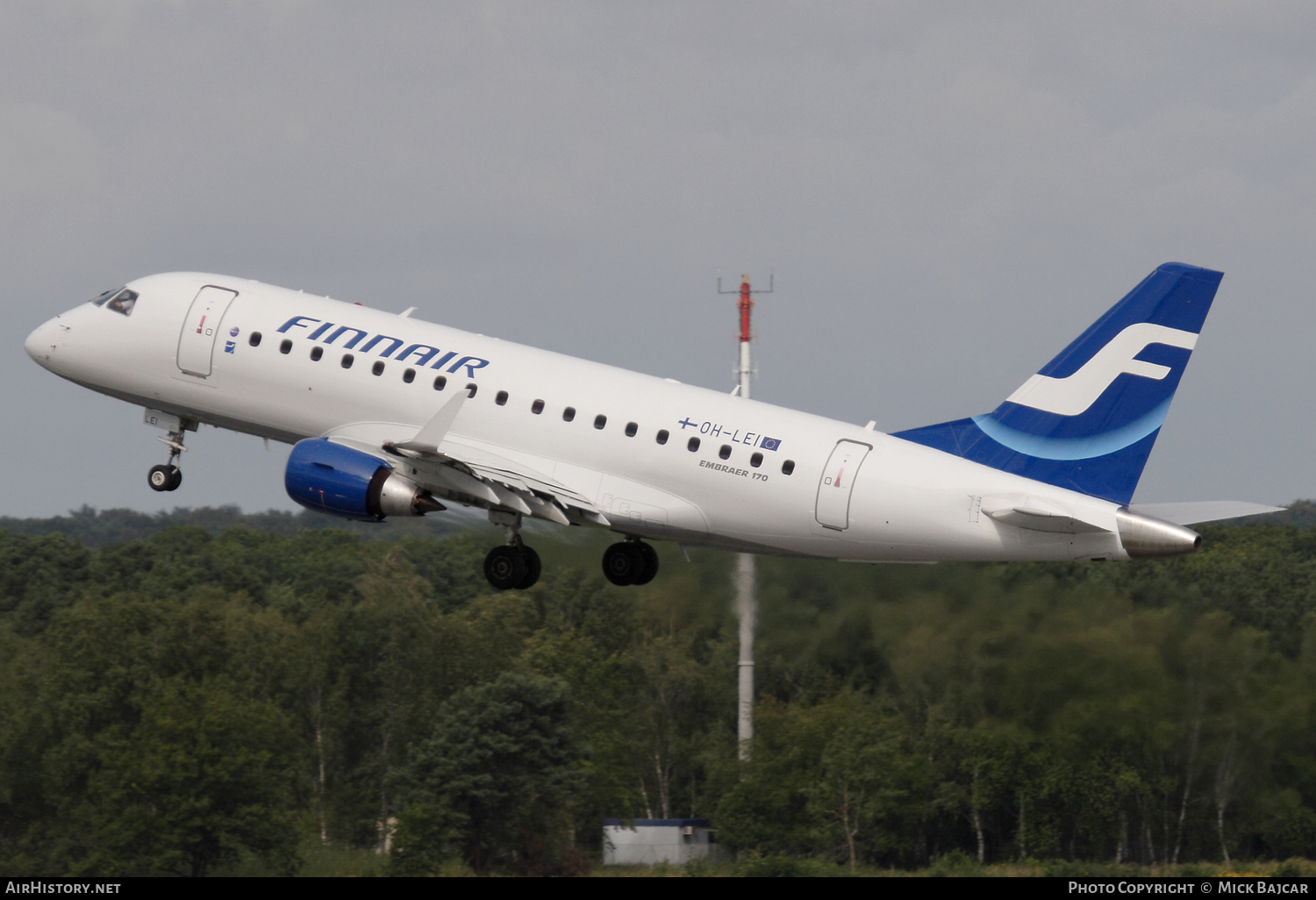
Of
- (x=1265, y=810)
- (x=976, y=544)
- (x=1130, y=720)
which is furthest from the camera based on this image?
(x=1265, y=810)

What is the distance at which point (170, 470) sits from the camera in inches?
1695

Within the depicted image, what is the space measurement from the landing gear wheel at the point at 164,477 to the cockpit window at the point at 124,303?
12.5 feet

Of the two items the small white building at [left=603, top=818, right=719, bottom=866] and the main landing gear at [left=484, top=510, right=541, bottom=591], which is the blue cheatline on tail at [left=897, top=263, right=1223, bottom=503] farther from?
the small white building at [left=603, top=818, right=719, bottom=866]

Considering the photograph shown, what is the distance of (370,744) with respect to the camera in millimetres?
97500

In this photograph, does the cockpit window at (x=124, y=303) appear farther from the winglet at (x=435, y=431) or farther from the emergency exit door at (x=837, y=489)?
the emergency exit door at (x=837, y=489)

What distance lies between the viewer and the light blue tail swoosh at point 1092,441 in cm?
3609

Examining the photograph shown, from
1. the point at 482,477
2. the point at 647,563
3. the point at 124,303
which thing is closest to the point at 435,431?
the point at 482,477

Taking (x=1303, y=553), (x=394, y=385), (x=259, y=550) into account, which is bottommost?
(x=394, y=385)

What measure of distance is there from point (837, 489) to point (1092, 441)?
5270 mm

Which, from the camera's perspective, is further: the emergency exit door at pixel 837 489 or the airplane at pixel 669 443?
the emergency exit door at pixel 837 489

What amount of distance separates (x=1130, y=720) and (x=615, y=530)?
1019 inches

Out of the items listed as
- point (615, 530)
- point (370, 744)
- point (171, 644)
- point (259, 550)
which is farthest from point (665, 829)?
point (259, 550)

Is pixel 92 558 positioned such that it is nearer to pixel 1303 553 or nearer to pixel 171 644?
pixel 171 644

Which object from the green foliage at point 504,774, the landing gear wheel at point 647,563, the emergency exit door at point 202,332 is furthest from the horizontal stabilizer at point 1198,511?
the green foliage at point 504,774
